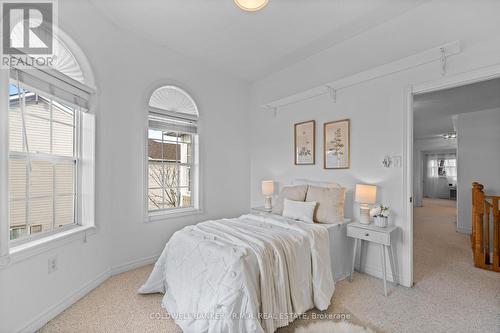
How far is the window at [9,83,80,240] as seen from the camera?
1852 mm

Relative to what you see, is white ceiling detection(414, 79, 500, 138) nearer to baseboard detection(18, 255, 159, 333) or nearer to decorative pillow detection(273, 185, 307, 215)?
decorative pillow detection(273, 185, 307, 215)

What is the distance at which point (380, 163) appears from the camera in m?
2.81

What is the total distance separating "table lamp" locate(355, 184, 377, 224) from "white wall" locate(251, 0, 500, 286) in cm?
21

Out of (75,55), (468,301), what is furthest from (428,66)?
(75,55)

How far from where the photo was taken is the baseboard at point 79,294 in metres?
1.85

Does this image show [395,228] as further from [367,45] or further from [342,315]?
[367,45]

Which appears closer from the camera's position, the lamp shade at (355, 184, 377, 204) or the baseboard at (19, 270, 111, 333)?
the baseboard at (19, 270, 111, 333)

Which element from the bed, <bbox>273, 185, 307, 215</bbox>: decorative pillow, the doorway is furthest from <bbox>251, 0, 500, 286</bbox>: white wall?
the bed

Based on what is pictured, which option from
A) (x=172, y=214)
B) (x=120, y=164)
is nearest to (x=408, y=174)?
(x=172, y=214)

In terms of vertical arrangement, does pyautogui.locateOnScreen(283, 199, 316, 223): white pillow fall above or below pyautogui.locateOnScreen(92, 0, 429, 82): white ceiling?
below

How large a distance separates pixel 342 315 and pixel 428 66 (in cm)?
265

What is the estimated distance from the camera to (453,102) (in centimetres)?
446

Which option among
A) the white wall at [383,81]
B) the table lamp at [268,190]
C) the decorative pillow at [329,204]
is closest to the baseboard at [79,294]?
the table lamp at [268,190]

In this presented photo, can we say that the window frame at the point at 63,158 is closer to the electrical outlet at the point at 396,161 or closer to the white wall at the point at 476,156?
the electrical outlet at the point at 396,161
